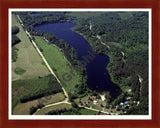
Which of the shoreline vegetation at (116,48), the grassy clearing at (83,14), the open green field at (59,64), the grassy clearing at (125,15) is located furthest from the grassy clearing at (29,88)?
the grassy clearing at (125,15)

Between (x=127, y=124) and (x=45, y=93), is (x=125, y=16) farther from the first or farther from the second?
(x=127, y=124)

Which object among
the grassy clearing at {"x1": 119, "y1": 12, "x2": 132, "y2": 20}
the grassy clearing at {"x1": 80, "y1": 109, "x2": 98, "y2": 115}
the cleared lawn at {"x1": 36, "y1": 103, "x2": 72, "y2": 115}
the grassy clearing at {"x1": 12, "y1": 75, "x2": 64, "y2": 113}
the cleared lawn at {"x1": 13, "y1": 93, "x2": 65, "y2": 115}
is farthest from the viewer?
the grassy clearing at {"x1": 119, "y1": 12, "x2": 132, "y2": 20}

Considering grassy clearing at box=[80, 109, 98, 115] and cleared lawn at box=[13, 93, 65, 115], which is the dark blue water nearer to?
grassy clearing at box=[80, 109, 98, 115]

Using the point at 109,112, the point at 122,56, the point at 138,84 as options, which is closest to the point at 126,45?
the point at 122,56

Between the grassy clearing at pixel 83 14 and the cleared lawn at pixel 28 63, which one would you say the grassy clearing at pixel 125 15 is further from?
the cleared lawn at pixel 28 63

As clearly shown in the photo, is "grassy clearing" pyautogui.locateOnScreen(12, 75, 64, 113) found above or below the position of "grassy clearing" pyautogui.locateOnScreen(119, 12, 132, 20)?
below

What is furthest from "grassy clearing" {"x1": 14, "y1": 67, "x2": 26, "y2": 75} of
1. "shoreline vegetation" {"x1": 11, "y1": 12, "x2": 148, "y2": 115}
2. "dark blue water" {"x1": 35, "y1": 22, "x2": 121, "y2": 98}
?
"dark blue water" {"x1": 35, "y1": 22, "x2": 121, "y2": 98}

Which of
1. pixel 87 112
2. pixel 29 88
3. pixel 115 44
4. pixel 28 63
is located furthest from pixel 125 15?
pixel 87 112
